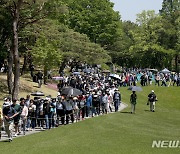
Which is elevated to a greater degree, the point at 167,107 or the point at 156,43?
the point at 156,43

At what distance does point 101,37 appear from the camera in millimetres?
73375

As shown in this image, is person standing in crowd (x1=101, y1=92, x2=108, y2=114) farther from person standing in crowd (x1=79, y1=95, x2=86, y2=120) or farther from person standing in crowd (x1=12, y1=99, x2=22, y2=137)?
person standing in crowd (x1=12, y1=99, x2=22, y2=137)

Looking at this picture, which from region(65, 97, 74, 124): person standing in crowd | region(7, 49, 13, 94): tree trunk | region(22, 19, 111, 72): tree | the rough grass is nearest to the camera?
region(65, 97, 74, 124): person standing in crowd

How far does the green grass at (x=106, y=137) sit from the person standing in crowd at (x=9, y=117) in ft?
1.61

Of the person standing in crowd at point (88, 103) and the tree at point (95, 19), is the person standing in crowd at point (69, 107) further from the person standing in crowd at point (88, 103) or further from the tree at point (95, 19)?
the tree at point (95, 19)

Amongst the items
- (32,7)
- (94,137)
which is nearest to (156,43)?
(32,7)

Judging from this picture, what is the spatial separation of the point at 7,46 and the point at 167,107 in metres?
15.8

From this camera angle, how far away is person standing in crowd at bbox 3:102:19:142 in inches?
718

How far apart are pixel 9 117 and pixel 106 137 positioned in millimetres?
4591

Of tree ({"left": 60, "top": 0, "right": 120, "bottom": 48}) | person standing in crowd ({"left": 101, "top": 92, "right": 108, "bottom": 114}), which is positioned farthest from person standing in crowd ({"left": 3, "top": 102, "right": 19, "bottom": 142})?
tree ({"left": 60, "top": 0, "right": 120, "bottom": 48})

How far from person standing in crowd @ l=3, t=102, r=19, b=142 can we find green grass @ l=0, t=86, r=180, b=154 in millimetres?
492

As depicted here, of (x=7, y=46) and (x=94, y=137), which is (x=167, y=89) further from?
(x=94, y=137)

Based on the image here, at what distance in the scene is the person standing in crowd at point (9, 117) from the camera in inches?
A: 718

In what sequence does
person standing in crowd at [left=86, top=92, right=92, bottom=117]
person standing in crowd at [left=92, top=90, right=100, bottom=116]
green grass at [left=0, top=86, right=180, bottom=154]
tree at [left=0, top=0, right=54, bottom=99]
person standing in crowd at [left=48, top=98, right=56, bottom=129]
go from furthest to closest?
tree at [left=0, top=0, right=54, bottom=99]
person standing in crowd at [left=92, top=90, right=100, bottom=116]
person standing in crowd at [left=86, top=92, right=92, bottom=117]
person standing in crowd at [left=48, top=98, right=56, bottom=129]
green grass at [left=0, top=86, right=180, bottom=154]
